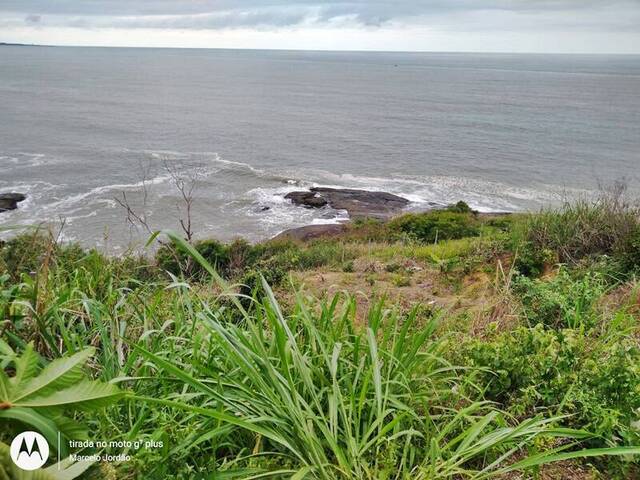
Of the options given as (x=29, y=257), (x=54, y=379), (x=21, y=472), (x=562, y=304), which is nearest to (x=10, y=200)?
(x=29, y=257)

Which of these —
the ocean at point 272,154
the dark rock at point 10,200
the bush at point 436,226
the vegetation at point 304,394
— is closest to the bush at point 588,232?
the vegetation at point 304,394

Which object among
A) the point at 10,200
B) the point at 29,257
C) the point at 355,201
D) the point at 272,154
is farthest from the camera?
the point at 272,154

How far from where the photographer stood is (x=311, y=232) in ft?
88.9

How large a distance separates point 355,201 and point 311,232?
7.26m

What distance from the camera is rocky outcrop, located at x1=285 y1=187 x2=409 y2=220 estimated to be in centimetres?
3175

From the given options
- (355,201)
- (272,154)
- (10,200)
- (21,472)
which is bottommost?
(355,201)

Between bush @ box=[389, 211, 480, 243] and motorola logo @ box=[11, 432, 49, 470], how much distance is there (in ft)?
65.2

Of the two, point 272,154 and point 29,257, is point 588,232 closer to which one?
point 29,257

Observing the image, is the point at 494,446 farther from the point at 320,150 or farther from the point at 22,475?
the point at 320,150

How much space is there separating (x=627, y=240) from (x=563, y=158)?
42.7 meters

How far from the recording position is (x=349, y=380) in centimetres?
235

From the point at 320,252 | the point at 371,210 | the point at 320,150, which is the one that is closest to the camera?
the point at 320,252

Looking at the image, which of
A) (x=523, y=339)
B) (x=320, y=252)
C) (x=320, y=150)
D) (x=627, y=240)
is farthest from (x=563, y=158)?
(x=523, y=339)

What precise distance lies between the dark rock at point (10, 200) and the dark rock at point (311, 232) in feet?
50.8
